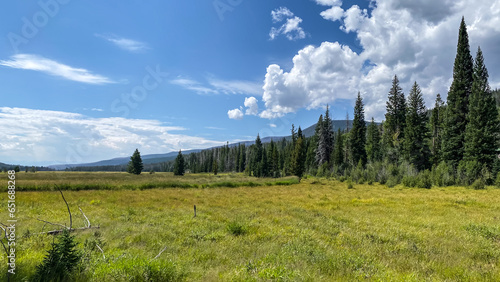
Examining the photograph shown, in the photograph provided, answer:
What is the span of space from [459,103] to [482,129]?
687 centimetres

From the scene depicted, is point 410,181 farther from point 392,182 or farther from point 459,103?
point 459,103

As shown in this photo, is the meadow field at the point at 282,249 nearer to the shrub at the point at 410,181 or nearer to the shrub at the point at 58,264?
the shrub at the point at 58,264

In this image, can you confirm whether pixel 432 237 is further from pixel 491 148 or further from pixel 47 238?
pixel 491 148

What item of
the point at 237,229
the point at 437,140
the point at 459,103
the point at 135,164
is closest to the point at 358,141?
the point at 437,140

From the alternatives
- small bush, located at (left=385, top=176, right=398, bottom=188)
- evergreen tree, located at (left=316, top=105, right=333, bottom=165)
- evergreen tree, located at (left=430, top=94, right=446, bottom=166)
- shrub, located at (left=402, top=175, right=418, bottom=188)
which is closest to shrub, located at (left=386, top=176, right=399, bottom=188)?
small bush, located at (left=385, top=176, right=398, bottom=188)

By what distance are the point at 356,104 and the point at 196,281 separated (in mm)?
63571

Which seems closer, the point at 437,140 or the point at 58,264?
the point at 58,264

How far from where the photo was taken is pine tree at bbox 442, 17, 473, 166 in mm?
39812

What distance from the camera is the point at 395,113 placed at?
180 ft

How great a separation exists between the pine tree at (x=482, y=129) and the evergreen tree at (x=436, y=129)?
1060cm

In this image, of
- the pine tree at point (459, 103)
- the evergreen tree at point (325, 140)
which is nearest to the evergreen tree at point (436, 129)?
the pine tree at point (459, 103)

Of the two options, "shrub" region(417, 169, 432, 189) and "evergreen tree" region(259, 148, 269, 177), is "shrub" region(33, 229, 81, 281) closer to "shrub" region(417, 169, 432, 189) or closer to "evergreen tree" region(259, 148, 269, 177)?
"shrub" region(417, 169, 432, 189)

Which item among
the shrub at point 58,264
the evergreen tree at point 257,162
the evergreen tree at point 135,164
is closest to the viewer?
the shrub at point 58,264

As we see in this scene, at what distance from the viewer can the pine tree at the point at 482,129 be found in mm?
34156
